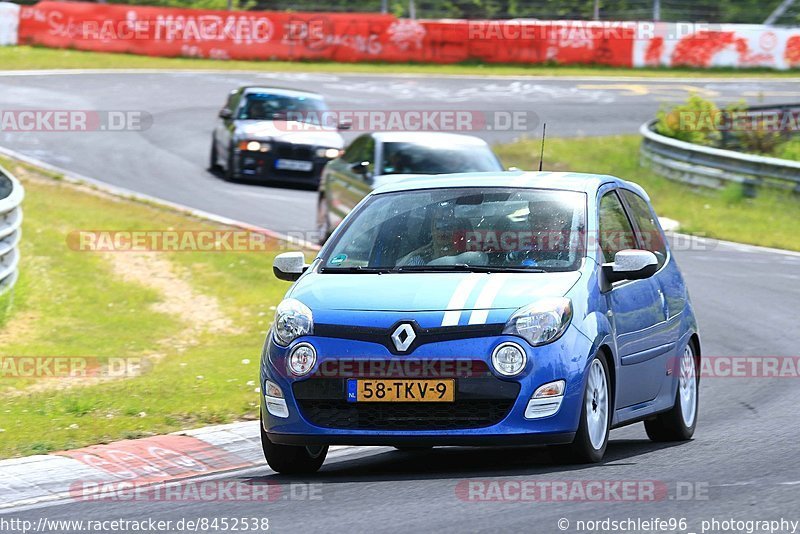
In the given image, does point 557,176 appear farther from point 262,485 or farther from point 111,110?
point 111,110

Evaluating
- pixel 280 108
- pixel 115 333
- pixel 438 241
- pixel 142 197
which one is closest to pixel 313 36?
pixel 280 108

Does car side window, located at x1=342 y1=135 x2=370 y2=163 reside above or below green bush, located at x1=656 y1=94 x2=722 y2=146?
above

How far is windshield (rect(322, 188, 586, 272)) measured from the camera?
26.4 feet

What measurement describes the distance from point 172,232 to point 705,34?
92.7 ft

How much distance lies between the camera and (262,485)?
7574 millimetres

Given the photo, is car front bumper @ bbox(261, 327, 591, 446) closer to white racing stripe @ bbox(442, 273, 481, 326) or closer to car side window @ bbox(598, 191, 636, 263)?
white racing stripe @ bbox(442, 273, 481, 326)

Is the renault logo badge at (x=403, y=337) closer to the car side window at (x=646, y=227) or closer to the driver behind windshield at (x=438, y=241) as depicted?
the driver behind windshield at (x=438, y=241)

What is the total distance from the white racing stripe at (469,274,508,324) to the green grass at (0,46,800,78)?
104ft

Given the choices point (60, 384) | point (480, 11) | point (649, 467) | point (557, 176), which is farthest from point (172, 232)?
point (480, 11)

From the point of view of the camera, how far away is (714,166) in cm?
2412

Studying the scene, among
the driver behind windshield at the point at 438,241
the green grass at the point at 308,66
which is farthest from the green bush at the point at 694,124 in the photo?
the driver behind windshield at the point at 438,241

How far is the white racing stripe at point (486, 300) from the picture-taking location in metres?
7.30

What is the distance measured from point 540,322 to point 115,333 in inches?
295

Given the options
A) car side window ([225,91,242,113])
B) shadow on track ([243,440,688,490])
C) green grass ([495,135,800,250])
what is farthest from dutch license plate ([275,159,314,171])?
shadow on track ([243,440,688,490])
